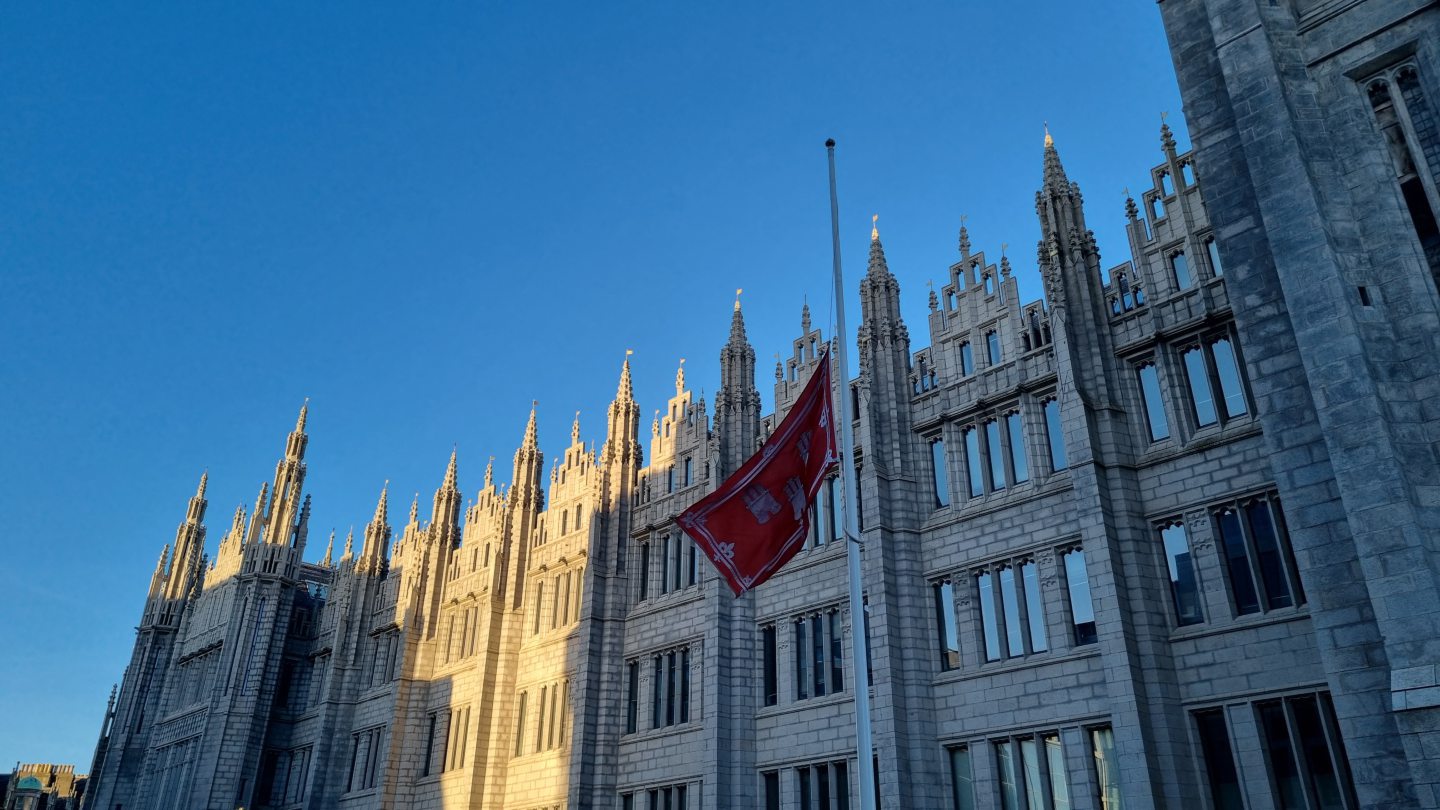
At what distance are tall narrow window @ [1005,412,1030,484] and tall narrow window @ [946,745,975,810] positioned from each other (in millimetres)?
7251

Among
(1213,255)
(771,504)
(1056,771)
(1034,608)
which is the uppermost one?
(1213,255)

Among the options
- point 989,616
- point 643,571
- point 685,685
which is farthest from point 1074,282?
point 643,571

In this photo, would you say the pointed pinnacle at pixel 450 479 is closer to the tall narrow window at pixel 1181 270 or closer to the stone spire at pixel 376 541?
the stone spire at pixel 376 541

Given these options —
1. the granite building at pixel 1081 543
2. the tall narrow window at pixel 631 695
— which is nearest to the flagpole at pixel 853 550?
the granite building at pixel 1081 543

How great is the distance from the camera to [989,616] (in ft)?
91.2

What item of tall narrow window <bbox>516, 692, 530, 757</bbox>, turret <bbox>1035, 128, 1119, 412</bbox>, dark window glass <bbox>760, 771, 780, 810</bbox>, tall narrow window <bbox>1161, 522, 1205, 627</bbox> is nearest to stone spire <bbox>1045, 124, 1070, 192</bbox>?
turret <bbox>1035, 128, 1119, 412</bbox>

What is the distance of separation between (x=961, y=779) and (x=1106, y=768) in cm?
424

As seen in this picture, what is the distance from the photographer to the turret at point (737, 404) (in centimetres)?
3759

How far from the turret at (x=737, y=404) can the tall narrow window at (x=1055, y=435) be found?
39.4 feet

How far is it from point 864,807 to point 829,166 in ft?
37.0

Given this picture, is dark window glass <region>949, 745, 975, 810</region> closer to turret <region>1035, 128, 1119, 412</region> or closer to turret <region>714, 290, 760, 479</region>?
turret <region>1035, 128, 1119, 412</region>

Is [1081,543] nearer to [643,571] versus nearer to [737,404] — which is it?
[737,404]

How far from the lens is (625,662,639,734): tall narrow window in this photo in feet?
125

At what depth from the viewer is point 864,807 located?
1460 cm
